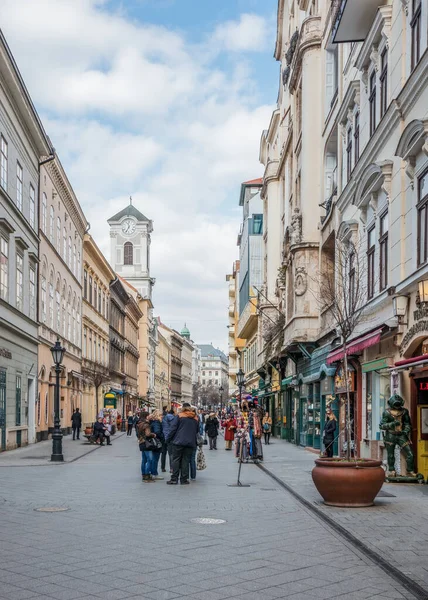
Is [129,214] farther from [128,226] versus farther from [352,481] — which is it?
[352,481]

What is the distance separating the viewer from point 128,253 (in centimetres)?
11181

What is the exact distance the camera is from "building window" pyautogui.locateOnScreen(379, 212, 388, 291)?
19.2 metres

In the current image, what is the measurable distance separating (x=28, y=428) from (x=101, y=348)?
96.4 ft

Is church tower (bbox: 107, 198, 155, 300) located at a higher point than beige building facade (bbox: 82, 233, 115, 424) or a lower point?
higher

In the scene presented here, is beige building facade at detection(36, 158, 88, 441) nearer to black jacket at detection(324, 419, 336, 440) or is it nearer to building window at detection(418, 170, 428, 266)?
black jacket at detection(324, 419, 336, 440)

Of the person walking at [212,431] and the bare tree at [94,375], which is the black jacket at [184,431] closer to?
the person walking at [212,431]

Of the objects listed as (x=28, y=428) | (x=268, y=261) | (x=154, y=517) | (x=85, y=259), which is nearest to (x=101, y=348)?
(x=85, y=259)

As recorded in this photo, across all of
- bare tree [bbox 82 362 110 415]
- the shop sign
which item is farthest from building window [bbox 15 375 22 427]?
bare tree [bbox 82 362 110 415]

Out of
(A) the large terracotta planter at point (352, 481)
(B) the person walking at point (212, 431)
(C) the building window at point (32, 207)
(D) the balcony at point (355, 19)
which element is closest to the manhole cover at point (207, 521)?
(A) the large terracotta planter at point (352, 481)

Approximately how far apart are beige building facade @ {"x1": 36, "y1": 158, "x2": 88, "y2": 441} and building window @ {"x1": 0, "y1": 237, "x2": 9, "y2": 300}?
6836 millimetres

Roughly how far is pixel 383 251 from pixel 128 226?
310 ft

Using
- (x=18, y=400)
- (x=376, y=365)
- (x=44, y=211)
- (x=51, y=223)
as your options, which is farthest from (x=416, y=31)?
(x=51, y=223)

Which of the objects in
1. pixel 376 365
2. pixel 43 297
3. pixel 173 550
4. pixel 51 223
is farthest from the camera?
pixel 51 223

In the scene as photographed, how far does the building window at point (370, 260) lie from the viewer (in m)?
20.7
